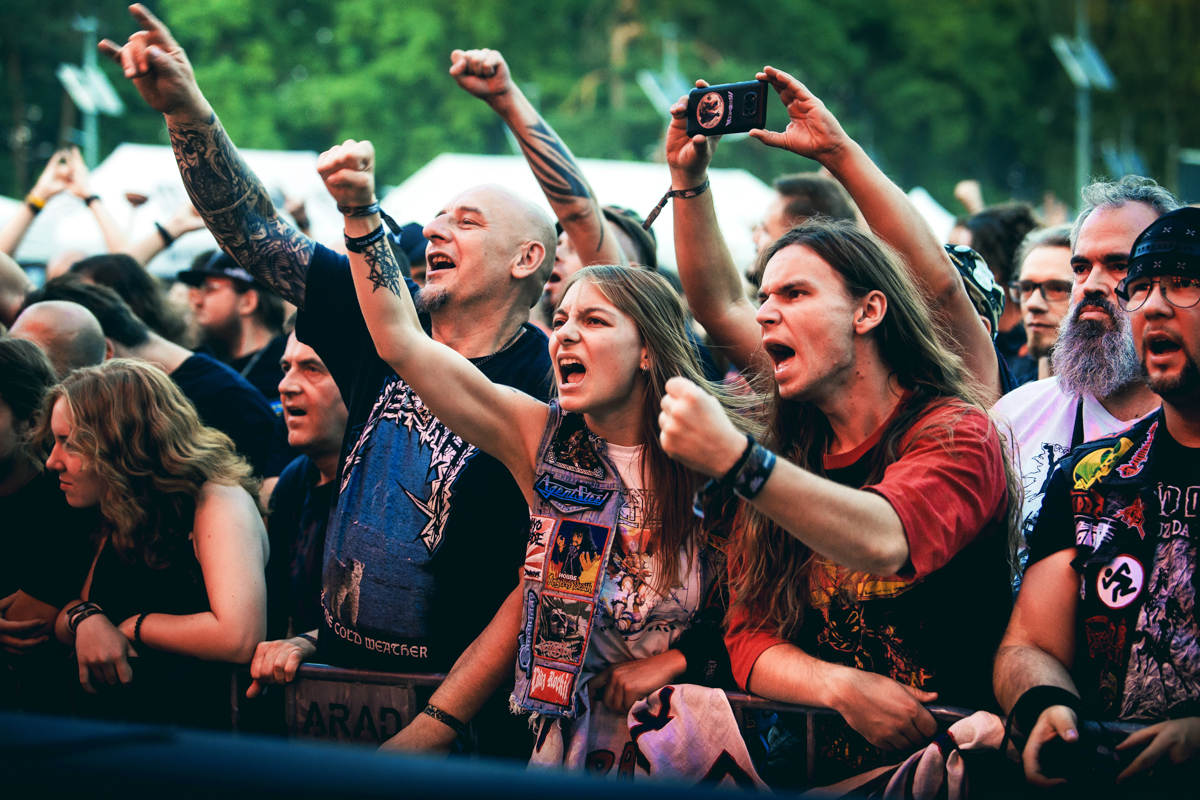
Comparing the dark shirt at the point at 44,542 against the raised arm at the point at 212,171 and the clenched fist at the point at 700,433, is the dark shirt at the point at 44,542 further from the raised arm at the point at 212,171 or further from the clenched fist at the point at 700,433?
the clenched fist at the point at 700,433

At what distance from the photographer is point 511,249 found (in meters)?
3.27

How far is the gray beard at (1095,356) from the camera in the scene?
276 centimetres

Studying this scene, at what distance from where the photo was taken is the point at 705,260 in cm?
303

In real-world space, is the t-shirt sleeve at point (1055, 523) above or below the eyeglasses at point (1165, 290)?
below

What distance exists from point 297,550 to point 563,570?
1.27 metres

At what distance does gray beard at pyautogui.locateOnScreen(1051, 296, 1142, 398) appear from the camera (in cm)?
276

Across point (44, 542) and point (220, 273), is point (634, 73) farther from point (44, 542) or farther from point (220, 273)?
point (44, 542)

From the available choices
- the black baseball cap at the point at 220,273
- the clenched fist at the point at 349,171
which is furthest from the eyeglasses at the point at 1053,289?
the black baseball cap at the point at 220,273

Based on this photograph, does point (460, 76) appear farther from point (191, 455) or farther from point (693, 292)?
point (191, 455)

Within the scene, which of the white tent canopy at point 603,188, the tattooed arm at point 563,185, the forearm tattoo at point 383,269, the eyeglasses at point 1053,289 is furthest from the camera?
the white tent canopy at point 603,188

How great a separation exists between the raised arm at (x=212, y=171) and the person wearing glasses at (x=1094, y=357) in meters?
2.12

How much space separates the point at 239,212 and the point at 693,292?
1.37 meters

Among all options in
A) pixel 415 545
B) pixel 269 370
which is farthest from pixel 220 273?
pixel 415 545

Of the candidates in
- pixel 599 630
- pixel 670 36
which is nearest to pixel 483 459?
pixel 599 630
